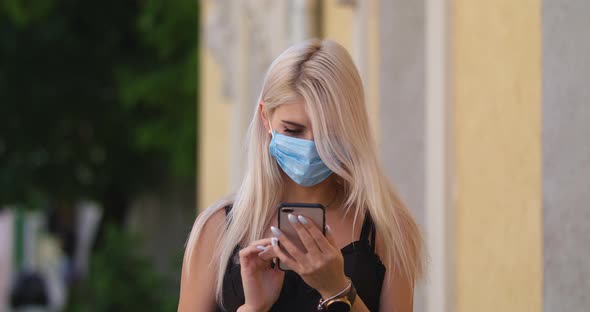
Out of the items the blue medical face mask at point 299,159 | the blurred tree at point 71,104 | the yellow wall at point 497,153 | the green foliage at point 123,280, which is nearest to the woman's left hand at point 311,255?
the blue medical face mask at point 299,159

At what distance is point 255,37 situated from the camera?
40.5 feet

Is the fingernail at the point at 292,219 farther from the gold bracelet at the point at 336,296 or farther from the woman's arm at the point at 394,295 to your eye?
the woman's arm at the point at 394,295

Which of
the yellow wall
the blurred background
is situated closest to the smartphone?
the blurred background

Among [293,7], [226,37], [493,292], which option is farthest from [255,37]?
[493,292]

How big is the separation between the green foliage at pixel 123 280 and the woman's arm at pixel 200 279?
41.2ft

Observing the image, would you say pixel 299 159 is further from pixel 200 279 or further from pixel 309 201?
pixel 200 279

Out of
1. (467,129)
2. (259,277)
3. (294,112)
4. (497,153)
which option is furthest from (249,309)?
(467,129)

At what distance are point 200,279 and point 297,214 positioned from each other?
0.35 m

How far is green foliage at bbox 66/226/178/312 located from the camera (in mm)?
15766

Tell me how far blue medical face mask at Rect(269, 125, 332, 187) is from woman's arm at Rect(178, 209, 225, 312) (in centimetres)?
24

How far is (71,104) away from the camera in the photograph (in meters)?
20.8

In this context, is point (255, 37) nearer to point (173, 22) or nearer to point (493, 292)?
point (173, 22)

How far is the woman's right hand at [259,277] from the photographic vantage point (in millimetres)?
2996

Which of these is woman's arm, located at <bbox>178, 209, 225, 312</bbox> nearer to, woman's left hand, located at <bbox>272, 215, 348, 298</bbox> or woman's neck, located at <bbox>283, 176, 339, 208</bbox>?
woman's neck, located at <bbox>283, 176, 339, 208</bbox>
